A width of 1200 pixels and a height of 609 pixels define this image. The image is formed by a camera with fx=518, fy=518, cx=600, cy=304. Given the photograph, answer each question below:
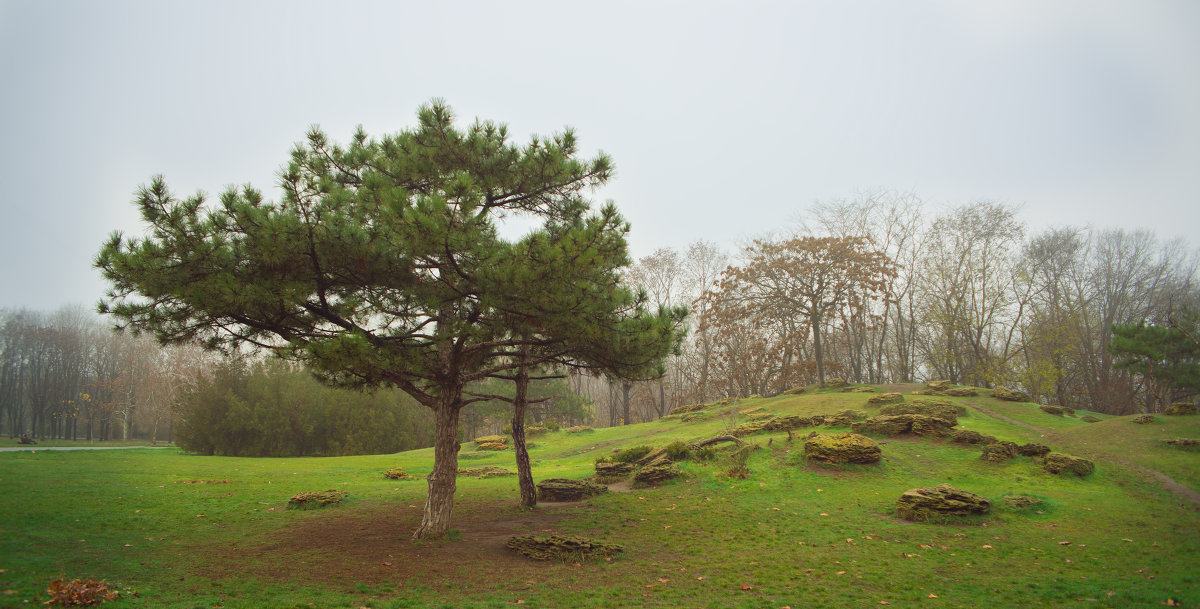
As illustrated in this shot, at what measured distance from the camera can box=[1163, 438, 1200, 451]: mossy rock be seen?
41.3 feet

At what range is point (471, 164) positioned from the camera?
8.99 metres

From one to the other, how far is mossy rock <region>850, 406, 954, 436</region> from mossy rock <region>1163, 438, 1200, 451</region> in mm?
4592

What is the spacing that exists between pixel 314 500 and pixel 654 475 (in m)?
7.96

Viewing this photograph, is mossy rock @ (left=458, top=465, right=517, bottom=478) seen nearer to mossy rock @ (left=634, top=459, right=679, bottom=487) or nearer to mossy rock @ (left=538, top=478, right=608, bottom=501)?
mossy rock @ (left=538, top=478, right=608, bottom=501)

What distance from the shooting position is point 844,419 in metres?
17.0

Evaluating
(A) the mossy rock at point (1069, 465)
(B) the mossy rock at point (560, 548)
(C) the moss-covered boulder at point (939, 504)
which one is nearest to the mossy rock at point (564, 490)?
(B) the mossy rock at point (560, 548)

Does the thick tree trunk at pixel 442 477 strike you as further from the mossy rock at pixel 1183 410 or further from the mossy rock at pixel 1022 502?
the mossy rock at pixel 1183 410

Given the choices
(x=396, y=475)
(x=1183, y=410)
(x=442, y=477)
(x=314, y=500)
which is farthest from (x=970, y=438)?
(x=314, y=500)

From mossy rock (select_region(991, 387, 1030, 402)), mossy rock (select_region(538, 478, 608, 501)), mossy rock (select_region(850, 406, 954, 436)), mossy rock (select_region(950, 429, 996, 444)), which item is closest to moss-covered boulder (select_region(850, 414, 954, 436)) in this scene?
mossy rock (select_region(850, 406, 954, 436))

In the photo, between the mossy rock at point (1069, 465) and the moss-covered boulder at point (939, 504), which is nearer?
the moss-covered boulder at point (939, 504)

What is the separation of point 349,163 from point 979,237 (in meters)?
33.2

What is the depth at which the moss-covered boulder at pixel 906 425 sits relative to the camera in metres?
15.2

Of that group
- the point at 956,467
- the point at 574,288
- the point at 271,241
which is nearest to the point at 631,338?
the point at 574,288

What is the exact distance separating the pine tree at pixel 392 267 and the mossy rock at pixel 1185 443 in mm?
14269
